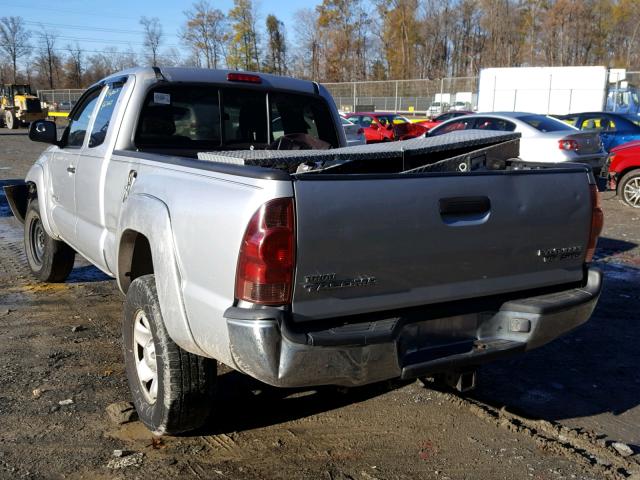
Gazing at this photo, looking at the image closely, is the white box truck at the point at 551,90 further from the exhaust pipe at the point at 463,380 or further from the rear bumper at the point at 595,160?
the exhaust pipe at the point at 463,380

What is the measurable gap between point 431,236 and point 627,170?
397 inches

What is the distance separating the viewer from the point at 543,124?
13641 millimetres

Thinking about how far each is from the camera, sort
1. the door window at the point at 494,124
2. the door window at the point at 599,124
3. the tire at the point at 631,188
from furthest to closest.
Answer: the door window at the point at 599,124 < the door window at the point at 494,124 < the tire at the point at 631,188

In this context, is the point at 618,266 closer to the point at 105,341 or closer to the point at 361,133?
the point at 105,341

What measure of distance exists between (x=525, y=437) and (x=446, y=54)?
273ft

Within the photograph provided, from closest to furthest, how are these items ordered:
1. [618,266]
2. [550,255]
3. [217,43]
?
1. [550,255]
2. [618,266]
3. [217,43]

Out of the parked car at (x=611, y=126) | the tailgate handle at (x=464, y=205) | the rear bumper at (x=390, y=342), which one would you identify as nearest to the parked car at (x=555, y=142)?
the parked car at (x=611, y=126)

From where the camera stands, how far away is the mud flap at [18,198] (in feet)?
22.6

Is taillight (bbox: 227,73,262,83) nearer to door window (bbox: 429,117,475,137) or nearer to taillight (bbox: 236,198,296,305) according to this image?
taillight (bbox: 236,198,296,305)

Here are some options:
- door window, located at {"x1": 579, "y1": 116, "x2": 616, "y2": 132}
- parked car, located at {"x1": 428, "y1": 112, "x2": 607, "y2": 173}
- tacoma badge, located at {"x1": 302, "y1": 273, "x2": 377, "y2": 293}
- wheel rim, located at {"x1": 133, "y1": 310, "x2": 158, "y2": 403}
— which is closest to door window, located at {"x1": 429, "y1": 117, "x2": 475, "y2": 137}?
parked car, located at {"x1": 428, "y1": 112, "x2": 607, "y2": 173}

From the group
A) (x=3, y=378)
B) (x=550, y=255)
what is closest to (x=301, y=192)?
(x=550, y=255)

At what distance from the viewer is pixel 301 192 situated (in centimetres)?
269

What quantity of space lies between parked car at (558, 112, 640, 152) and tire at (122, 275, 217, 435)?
45.0ft

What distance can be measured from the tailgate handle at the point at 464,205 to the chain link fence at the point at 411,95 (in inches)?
1586
